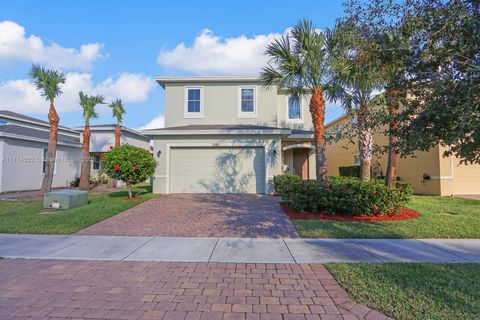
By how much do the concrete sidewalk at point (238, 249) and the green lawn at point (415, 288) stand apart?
0.47 m

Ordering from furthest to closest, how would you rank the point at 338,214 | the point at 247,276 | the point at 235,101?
the point at 235,101, the point at 338,214, the point at 247,276

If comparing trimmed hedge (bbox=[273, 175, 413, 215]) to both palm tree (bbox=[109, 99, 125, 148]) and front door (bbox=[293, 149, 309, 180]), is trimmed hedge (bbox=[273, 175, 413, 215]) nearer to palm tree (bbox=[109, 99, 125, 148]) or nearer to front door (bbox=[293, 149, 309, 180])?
front door (bbox=[293, 149, 309, 180])

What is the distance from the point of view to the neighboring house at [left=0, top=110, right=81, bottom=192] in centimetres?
1600

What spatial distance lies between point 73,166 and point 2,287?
793 inches

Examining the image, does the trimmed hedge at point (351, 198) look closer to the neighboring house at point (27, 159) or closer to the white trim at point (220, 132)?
the white trim at point (220, 132)

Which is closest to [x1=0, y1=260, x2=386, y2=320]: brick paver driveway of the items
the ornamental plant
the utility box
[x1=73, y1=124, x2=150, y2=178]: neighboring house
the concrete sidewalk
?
the concrete sidewalk

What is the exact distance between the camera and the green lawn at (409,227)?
21.9ft

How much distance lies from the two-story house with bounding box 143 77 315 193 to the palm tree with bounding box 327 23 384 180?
3.38 metres

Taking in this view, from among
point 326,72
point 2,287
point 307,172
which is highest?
point 326,72

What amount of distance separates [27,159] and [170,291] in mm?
18436

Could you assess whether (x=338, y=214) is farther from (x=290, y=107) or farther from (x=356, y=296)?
(x=290, y=107)

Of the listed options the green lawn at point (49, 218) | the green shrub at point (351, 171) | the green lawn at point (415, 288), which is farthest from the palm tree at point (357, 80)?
the green lawn at point (49, 218)

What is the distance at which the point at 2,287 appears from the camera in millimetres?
3947

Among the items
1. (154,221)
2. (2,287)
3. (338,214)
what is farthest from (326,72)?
(2,287)
